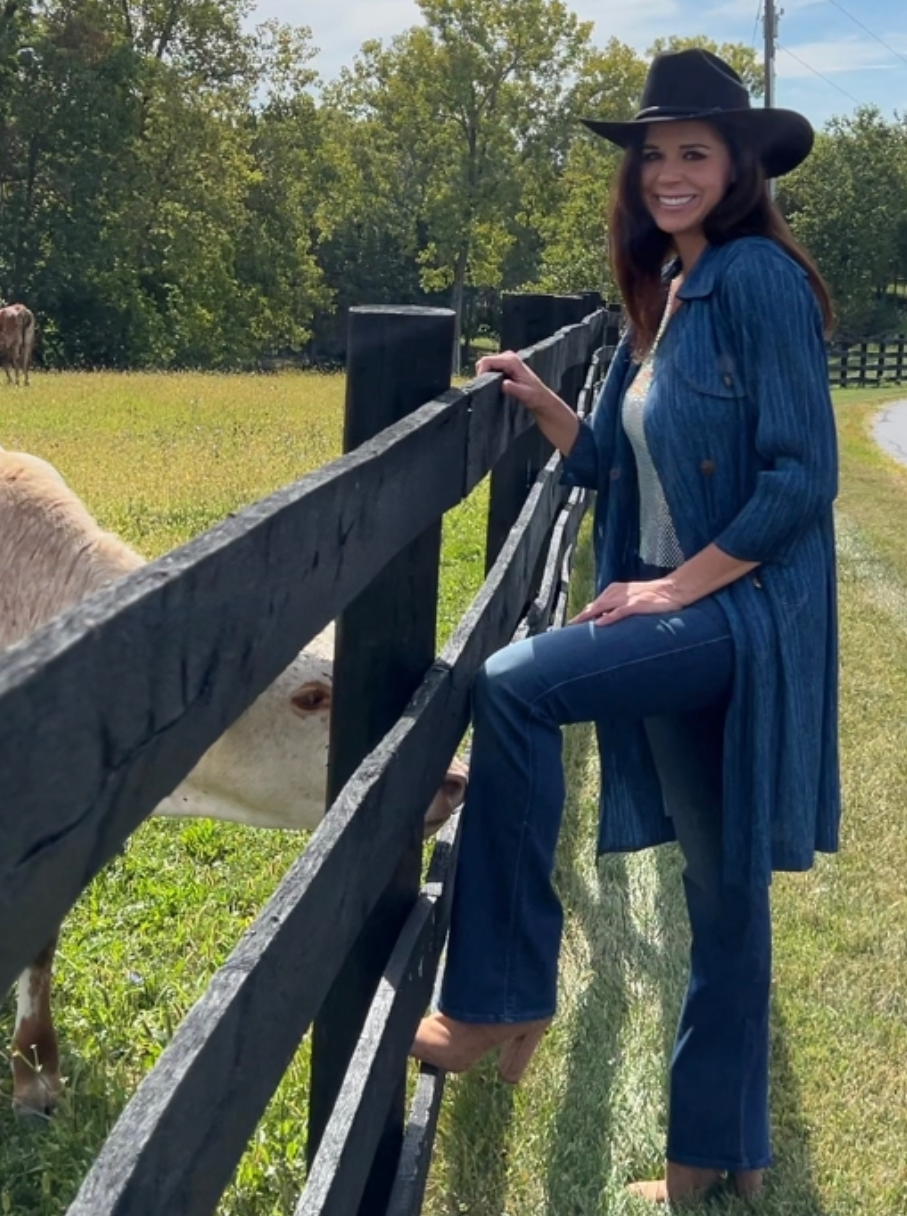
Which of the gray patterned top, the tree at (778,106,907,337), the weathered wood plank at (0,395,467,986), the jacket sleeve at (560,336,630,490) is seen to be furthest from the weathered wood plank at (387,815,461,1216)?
the tree at (778,106,907,337)

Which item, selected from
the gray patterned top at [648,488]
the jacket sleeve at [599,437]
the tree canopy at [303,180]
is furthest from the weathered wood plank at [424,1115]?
the tree canopy at [303,180]

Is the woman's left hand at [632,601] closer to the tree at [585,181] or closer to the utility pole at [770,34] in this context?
the utility pole at [770,34]

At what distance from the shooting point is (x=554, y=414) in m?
3.04

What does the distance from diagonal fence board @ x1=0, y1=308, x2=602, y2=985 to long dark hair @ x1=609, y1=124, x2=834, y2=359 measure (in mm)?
1300

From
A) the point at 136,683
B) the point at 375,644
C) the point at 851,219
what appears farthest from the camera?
the point at 851,219

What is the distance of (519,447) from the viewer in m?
4.66

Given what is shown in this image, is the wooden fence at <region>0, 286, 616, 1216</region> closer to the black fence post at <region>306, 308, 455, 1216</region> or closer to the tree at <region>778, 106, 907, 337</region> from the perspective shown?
the black fence post at <region>306, 308, 455, 1216</region>

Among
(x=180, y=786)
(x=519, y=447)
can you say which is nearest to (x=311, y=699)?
(x=180, y=786)

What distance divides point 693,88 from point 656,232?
35 cm

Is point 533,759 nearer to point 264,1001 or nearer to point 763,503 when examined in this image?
point 763,503

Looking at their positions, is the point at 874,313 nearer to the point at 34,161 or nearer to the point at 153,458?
the point at 34,161

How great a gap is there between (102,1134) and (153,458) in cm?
1164

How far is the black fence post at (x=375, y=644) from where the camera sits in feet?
6.81

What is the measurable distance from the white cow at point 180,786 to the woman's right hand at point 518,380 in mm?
634
